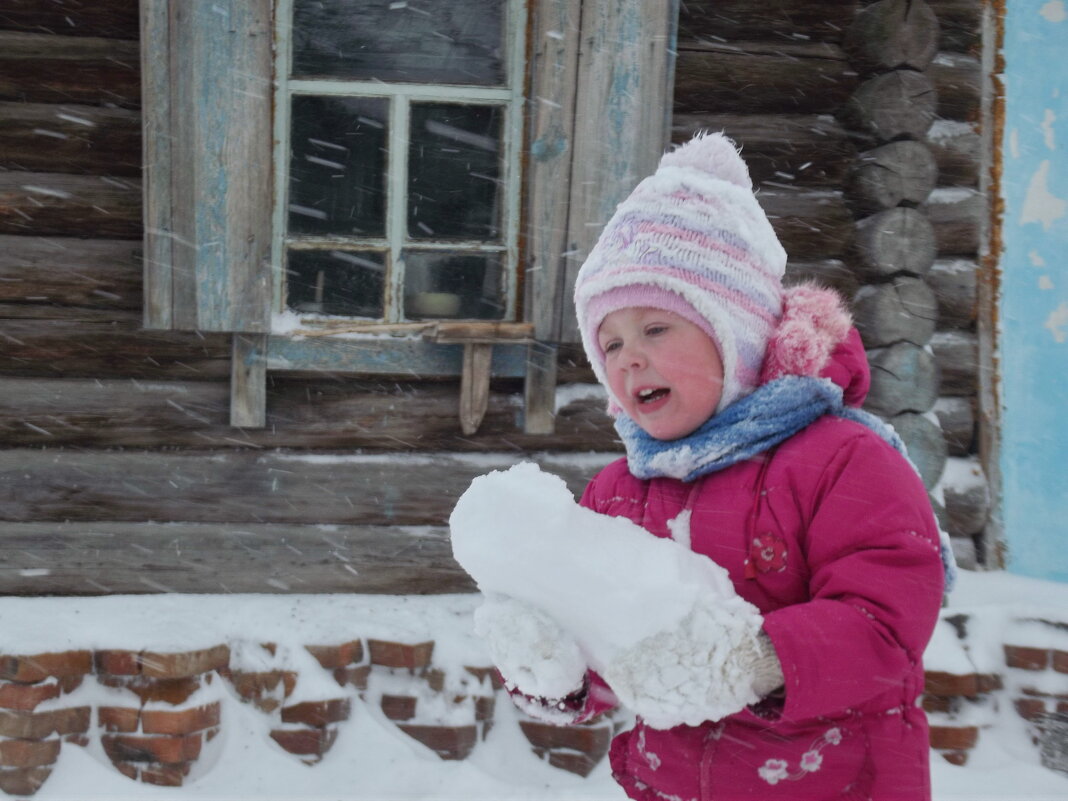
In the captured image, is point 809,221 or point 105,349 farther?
point 809,221

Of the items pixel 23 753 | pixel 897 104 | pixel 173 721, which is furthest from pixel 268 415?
pixel 897 104

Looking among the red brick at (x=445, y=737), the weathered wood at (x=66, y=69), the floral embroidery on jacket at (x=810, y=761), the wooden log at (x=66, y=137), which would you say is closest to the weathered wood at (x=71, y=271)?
the wooden log at (x=66, y=137)

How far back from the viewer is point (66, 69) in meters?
3.15

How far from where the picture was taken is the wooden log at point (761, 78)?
341 centimetres

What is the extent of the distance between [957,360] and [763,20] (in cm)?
136

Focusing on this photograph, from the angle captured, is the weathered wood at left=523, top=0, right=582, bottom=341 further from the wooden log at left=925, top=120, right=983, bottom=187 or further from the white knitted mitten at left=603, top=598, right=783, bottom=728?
the white knitted mitten at left=603, top=598, right=783, bottom=728

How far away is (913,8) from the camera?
3381mm

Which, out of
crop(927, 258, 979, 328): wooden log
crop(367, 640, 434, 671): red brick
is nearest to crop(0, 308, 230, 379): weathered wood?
crop(367, 640, 434, 671): red brick

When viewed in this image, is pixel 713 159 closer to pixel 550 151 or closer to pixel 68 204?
pixel 550 151

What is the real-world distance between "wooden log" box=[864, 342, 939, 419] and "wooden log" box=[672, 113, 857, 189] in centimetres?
61

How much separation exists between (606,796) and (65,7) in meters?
2.86

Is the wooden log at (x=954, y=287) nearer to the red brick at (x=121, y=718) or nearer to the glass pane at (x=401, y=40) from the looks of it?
the glass pane at (x=401, y=40)

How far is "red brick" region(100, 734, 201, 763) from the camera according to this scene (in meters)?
3.00

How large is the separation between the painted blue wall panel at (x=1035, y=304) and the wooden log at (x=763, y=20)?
69 centimetres
